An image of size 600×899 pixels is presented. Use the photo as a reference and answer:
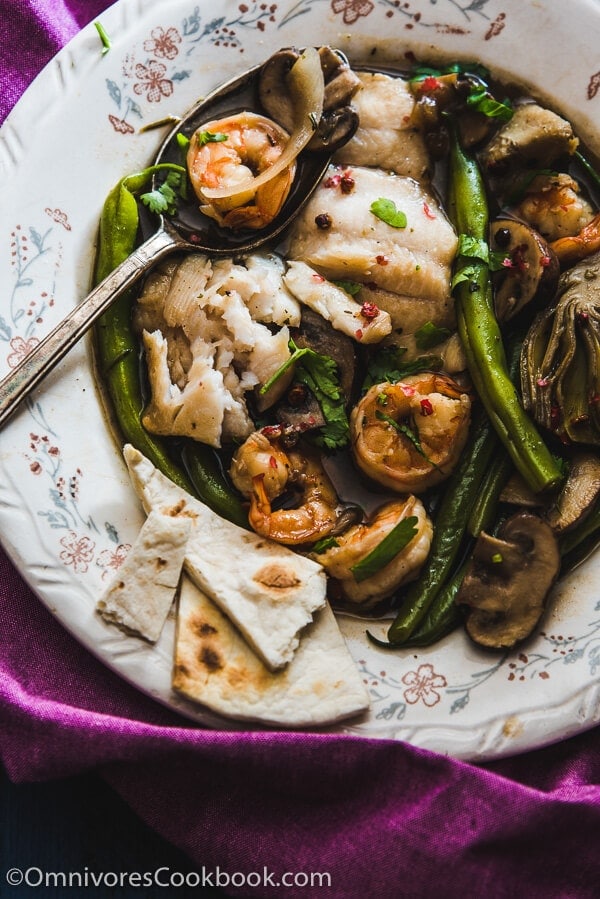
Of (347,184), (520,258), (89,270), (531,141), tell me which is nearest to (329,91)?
(347,184)

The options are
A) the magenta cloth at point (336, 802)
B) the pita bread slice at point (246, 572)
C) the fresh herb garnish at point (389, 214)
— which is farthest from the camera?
the fresh herb garnish at point (389, 214)

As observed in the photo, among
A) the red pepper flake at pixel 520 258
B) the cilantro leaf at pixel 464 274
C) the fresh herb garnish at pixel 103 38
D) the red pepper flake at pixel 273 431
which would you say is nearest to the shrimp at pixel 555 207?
the red pepper flake at pixel 520 258

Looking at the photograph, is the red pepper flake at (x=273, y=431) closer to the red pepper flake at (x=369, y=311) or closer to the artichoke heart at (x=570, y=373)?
the red pepper flake at (x=369, y=311)

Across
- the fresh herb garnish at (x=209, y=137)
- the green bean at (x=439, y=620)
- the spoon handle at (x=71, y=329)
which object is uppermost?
the fresh herb garnish at (x=209, y=137)

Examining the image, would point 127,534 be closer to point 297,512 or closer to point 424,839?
point 297,512

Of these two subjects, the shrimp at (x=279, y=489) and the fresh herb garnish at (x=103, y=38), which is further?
the fresh herb garnish at (x=103, y=38)

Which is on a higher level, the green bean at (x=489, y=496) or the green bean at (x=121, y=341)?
the green bean at (x=121, y=341)
